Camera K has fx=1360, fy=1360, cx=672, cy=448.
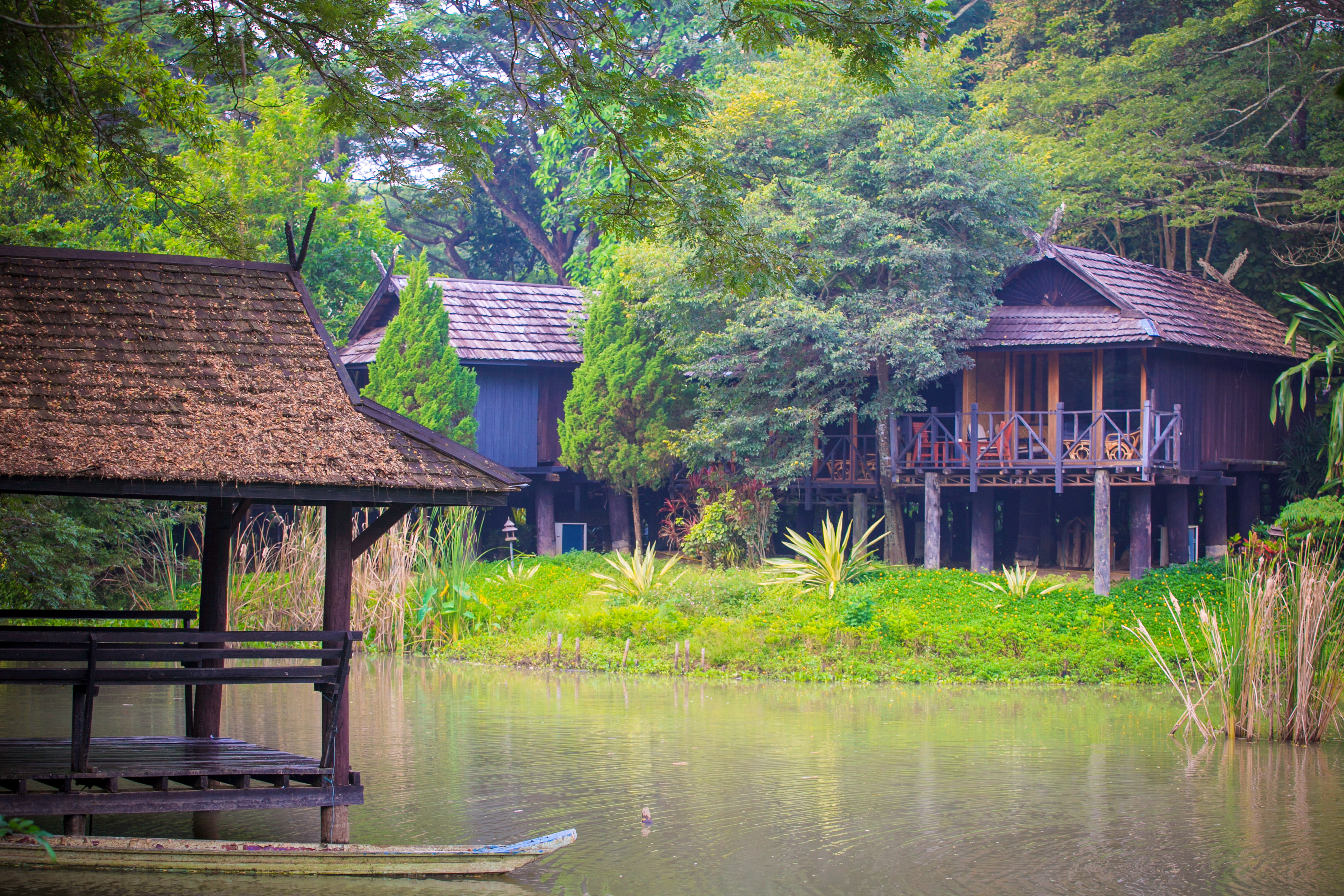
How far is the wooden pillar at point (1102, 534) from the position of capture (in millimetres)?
20188

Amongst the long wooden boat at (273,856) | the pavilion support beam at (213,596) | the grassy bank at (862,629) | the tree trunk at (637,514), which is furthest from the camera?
the tree trunk at (637,514)

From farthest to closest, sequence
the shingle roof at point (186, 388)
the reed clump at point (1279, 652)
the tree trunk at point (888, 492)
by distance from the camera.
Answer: the tree trunk at point (888, 492), the reed clump at point (1279, 652), the shingle roof at point (186, 388)

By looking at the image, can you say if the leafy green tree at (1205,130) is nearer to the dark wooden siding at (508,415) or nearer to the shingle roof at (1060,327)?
the shingle roof at (1060,327)

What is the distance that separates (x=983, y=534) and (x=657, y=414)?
6255 mm

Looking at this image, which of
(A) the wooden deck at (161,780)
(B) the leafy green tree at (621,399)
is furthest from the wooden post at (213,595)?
(B) the leafy green tree at (621,399)

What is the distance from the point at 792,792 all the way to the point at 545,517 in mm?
16388

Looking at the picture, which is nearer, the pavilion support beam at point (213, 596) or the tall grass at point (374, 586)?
→ the pavilion support beam at point (213, 596)

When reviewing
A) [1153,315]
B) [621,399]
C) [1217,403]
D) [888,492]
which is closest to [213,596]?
[888,492]

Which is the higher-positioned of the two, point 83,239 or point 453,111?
point 83,239

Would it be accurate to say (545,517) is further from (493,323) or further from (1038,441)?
(1038,441)

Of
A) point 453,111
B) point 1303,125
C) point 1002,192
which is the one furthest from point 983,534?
point 453,111

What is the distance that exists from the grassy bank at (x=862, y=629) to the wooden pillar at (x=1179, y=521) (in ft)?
6.20

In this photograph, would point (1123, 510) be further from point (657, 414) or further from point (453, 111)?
point (453, 111)

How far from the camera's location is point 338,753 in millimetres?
8469
